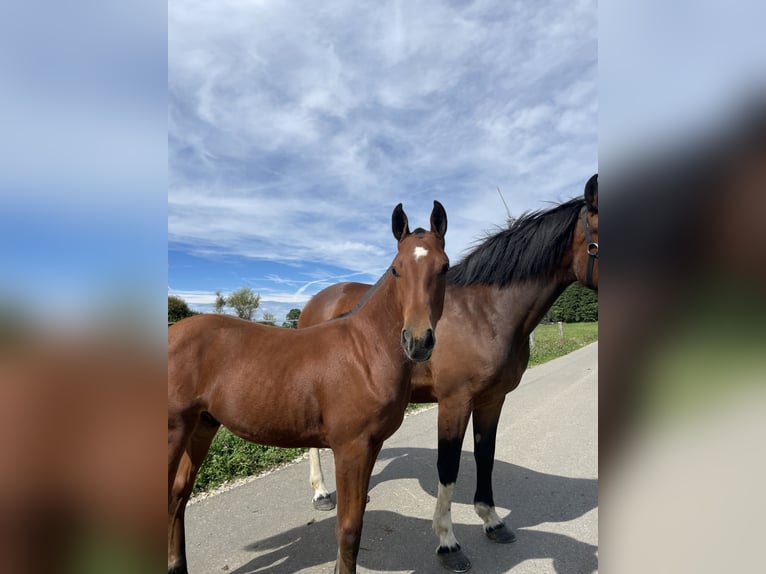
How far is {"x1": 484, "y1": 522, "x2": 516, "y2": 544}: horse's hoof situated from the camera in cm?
306

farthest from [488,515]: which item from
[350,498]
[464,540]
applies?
[350,498]

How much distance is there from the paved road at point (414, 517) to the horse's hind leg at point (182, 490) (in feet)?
1.16

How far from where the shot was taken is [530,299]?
10.0 ft

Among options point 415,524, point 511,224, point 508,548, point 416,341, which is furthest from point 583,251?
point 415,524

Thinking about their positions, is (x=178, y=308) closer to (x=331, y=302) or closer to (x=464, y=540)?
(x=331, y=302)

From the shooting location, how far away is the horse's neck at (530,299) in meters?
3.04

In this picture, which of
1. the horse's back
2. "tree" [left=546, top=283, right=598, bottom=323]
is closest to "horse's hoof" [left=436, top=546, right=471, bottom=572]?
"tree" [left=546, top=283, right=598, bottom=323]

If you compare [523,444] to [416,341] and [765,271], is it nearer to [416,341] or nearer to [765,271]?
[416,341]

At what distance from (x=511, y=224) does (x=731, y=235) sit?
2.99m

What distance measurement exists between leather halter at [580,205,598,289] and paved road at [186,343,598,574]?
1.87 m

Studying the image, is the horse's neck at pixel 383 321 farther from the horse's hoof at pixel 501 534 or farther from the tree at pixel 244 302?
the tree at pixel 244 302

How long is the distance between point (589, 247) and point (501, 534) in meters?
2.18

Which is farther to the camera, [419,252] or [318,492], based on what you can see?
[318,492]

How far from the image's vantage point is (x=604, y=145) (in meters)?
0.54
